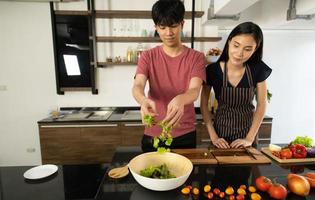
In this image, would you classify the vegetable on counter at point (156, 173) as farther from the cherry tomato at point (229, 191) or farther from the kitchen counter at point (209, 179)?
the cherry tomato at point (229, 191)

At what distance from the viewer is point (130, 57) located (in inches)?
105

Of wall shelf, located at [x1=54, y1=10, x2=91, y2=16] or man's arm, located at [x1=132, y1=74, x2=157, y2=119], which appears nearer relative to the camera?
man's arm, located at [x1=132, y1=74, x2=157, y2=119]

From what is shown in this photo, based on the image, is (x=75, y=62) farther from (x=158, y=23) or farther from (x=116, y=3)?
(x=158, y=23)

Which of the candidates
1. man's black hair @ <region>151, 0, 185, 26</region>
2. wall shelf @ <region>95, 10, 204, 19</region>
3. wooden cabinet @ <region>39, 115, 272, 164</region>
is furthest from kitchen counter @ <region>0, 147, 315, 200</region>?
wall shelf @ <region>95, 10, 204, 19</region>

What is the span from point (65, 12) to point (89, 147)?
1.64 m

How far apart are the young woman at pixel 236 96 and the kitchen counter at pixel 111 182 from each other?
0.93 feet

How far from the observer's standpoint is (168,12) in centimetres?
104

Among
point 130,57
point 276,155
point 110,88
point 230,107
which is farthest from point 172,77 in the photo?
point 110,88

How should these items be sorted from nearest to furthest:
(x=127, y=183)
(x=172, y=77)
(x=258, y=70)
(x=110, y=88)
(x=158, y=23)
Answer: (x=127, y=183)
(x=158, y=23)
(x=172, y=77)
(x=258, y=70)
(x=110, y=88)

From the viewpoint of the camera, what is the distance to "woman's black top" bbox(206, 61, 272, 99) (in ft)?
4.33

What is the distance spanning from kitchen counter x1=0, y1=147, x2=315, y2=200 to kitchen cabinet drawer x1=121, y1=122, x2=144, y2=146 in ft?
4.12

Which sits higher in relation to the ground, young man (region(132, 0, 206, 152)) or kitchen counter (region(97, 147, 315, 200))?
young man (region(132, 0, 206, 152))

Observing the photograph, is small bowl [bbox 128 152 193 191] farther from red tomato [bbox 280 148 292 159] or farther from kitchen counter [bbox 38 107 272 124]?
kitchen counter [bbox 38 107 272 124]

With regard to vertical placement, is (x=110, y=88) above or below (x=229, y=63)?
below
